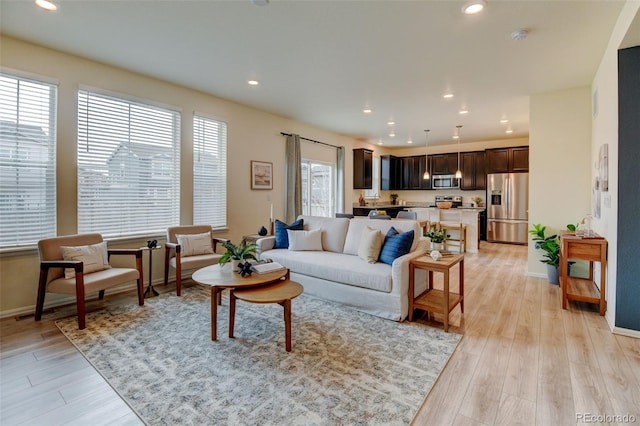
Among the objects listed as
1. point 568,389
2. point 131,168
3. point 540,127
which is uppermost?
point 540,127

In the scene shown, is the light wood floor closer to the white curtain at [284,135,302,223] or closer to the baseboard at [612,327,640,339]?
the baseboard at [612,327,640,339]

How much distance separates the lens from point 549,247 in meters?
4.33

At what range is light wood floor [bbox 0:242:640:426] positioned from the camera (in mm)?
1808

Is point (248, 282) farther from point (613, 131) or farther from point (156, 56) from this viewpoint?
point (613, 131)

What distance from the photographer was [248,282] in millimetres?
2732

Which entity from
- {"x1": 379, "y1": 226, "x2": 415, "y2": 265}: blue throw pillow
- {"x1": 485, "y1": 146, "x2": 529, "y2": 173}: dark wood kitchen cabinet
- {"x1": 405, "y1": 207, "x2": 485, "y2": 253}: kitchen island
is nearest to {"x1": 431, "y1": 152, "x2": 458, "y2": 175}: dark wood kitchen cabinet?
{"x1": 485, "y1": 146, "x2": 529, "y2": 173}: dark wood kitchen cabinet

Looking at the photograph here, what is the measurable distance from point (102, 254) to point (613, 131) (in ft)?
17.8

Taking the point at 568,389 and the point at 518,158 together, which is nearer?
the point at 568,389

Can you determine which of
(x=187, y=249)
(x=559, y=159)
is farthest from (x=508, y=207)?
(x=187, y=249)

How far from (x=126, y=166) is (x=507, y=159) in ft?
27.9

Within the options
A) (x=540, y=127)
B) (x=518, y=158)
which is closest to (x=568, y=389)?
(x=540, y=127)

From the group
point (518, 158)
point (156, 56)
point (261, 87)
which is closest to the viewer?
point (156, 56)

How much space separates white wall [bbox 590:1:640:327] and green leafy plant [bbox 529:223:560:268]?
0.85 metres

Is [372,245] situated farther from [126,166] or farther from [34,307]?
[34,307]
